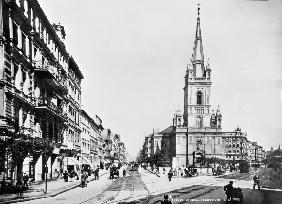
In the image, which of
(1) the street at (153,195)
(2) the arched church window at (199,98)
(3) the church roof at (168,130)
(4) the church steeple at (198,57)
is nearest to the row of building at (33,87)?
(1) the street at (153,195)

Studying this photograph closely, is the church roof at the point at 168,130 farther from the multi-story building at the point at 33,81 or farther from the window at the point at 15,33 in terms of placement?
the window at the point at 15,33

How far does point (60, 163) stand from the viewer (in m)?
46.8

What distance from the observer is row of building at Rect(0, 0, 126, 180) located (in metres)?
25.1

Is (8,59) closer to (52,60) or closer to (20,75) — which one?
(20,75)

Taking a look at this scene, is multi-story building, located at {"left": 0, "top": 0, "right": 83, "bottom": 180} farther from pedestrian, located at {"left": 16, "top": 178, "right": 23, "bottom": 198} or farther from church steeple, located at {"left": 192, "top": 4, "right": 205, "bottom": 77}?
church steeple, located at {"left": 192, "top": 4, "right": 205, "bottom": 77}

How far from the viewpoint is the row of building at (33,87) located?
987 inches

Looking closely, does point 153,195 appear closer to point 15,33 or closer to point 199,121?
point 15,33

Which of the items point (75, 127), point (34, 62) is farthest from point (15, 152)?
point (75, 127)

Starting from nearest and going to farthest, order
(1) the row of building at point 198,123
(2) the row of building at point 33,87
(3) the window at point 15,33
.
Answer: (2) the row of building at point 33,87 < (3) the window at point 15,33 < (1) the row of building at point 198,123

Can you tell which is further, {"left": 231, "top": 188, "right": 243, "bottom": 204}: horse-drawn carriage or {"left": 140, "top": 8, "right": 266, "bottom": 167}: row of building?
{"left": 140, "top": 8, "right": 266, "bottom": 167}: row of building

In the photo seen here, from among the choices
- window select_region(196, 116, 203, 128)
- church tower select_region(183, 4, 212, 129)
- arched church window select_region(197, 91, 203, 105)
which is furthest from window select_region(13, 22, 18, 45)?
window select_region(196, 116, 203, 128)

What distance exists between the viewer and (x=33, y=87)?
1319 inches

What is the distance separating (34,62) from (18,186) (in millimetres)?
13122

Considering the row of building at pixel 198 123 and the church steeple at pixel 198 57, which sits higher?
the church steeple at pixel 198 57
